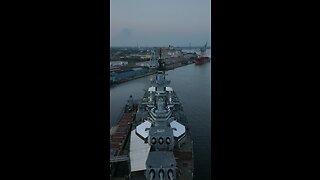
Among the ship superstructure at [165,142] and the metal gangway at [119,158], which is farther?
the metal gangway at [119,158]

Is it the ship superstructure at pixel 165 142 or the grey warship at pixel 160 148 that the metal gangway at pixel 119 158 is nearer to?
the grey warship at pixel 160 148

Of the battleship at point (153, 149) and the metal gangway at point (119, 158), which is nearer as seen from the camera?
the battleship at point (153, 149)

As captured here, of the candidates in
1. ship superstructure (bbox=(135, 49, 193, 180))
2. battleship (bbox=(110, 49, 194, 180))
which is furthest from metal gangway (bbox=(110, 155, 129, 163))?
ship superstructure (bbox=(135, 49, 193, 180))

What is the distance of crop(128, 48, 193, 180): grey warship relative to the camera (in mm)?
3132

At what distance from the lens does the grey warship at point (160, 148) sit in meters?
3.13

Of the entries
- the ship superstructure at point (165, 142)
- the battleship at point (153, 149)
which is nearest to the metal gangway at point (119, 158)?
the battleship at point (153, 149)

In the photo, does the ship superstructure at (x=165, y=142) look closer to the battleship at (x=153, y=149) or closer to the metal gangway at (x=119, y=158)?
the battleship at (x=153, y=149)

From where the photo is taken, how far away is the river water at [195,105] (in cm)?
364

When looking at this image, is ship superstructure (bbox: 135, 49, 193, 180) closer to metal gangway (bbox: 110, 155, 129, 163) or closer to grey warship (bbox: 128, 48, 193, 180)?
→ grey warship (bbox: 128, 48, 193, 180)

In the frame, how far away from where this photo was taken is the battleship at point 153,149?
10.4ft
